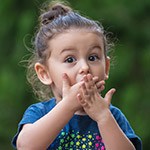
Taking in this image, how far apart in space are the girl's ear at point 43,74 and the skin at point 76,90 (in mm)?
40

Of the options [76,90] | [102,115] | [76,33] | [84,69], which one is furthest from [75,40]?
[102,115]

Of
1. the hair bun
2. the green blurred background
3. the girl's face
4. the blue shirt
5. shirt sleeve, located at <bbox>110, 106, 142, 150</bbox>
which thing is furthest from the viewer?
the green blurred background

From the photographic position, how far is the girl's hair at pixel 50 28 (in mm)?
4430

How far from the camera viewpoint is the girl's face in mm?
4230

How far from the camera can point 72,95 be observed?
4.13 m

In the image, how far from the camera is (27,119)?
4371 millimetres

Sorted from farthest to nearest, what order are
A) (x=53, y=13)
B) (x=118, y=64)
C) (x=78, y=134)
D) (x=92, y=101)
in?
(x=118, y=64) → (x=53, y=13) → (x=78, y=134) → (x=92, y=101)

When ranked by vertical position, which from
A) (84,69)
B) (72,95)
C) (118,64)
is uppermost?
(84,69)

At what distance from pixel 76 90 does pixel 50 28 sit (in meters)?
0.55

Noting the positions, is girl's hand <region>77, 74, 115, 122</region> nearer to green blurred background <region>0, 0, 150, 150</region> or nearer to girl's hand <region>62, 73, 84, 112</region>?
girl's hand <region>62, 73, 84, 112</region>

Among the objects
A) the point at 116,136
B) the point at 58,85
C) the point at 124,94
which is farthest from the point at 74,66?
the point at 124,94

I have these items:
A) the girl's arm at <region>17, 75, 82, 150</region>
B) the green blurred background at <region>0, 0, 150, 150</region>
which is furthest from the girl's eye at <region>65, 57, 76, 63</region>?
the green blurred background at <region>0, 0, 150, 150</region>

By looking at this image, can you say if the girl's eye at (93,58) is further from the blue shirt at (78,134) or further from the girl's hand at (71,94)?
the blue shirt at (78,134)

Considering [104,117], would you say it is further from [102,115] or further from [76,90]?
[76,90]
